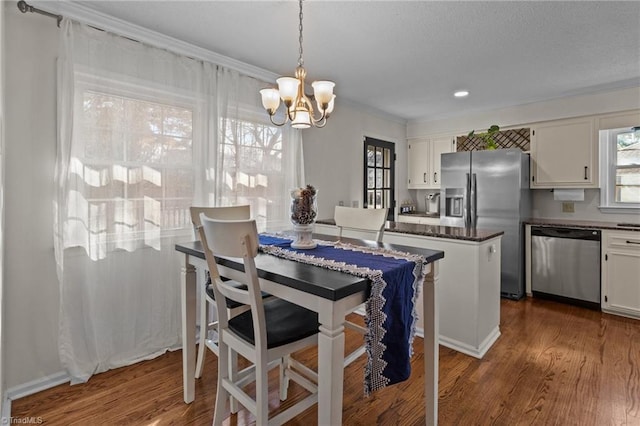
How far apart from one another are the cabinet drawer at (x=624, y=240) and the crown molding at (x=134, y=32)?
3833 millimetres

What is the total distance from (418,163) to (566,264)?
2337 mm

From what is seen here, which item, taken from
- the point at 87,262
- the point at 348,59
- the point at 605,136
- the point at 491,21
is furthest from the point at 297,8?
the point at 605,136

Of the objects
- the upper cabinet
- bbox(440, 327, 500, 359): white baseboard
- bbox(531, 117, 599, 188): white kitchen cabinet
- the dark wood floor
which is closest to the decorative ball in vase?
the dark wood floor

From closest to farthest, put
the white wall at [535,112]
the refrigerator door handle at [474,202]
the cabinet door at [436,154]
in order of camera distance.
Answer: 1. the white wall at [535,112]
2. the refrigerator door handle at [474,202]
3. the cabinet door at [436,154]

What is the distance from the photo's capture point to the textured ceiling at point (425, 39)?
210 centimetres

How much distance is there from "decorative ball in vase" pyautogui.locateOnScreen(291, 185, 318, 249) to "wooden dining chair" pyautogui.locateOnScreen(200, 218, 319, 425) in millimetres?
344

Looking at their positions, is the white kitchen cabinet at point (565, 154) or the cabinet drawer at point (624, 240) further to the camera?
the white kitchen cabinet at point (565, 154)

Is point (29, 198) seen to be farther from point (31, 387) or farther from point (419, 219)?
point (419, 219)

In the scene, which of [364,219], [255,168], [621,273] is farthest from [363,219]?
[621,273]

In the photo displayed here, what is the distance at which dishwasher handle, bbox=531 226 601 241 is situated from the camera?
3363mm

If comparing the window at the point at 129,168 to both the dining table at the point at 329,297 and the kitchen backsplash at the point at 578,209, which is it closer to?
the dining table at the point at 329,297

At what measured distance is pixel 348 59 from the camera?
9.39 ft

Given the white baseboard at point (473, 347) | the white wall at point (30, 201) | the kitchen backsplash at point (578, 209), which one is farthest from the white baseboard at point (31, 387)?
the kitchen backsplash at point (578, 209)

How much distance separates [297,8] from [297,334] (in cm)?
195
